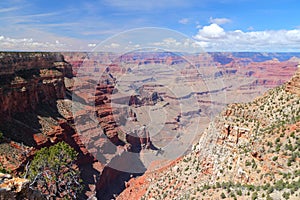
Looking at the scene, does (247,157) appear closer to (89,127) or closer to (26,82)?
(89,127)

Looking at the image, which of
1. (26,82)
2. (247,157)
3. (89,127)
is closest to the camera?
(247,157)

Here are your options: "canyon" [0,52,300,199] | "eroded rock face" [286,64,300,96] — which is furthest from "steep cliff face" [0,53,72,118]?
"eroded rock face" [286,64,300,96]

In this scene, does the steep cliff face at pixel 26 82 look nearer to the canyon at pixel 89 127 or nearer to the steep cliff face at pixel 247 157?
the canyon at pixel 89 127

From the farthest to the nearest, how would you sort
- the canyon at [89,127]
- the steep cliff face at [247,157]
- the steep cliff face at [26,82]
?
the steep cliff face at [26,82]
the canyon at [89,127]
the steep cliff face at [247,157]

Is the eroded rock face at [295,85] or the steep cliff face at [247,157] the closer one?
the steep cliff face at [247,157]

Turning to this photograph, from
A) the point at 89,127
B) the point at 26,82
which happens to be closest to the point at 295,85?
the point at 89,127

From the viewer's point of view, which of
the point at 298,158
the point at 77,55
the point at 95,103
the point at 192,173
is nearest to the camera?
the point at 298,158

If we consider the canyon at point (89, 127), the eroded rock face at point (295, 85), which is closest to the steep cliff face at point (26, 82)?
the canyon at point (89, 127)

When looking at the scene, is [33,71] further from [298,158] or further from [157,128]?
[298,158]

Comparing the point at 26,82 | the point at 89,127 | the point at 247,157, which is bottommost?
the point at 89,127

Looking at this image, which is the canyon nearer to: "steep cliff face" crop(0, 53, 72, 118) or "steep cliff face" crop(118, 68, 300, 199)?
"steep cliff face" crop(0, 53, 72, 118)

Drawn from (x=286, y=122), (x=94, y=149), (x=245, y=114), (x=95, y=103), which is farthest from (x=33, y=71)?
(x=286, y=122)
